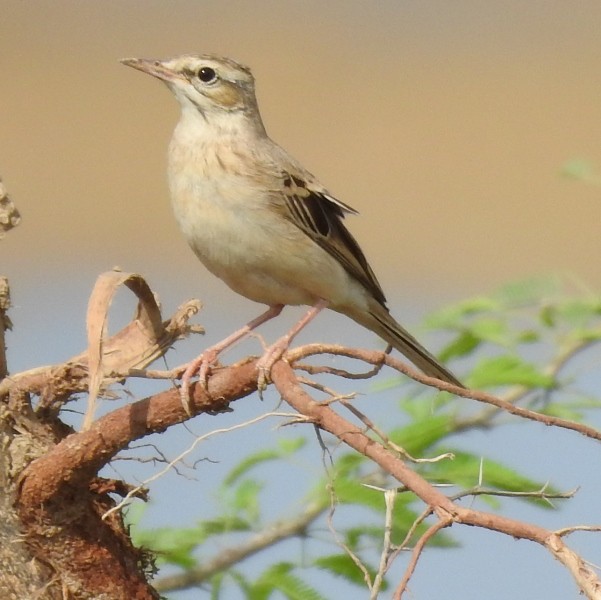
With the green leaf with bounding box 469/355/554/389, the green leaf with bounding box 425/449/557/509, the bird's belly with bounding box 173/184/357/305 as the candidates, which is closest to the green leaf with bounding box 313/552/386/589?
the green leaf with bounding box 425/449/557/509

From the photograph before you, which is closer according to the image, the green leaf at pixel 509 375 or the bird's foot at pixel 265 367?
the bird's foot at pixel 265 367

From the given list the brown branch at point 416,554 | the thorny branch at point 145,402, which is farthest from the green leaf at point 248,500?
the brown branch at point 416,554

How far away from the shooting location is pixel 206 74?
438 centimetres

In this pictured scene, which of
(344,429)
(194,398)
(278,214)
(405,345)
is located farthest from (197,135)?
(344,429)

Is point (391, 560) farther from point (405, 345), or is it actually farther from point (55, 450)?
point (405, 345)

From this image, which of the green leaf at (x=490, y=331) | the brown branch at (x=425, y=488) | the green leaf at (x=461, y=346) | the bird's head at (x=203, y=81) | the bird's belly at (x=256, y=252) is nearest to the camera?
the brown branch at (x=425, y=488)

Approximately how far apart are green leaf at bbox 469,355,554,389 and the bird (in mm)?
235

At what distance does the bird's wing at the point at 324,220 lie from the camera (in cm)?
410

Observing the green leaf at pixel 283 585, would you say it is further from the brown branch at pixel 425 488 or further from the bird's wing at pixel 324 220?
the bird's wing at pixel 324 220

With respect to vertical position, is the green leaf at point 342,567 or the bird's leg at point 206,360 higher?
the bird's leg at point 206,360

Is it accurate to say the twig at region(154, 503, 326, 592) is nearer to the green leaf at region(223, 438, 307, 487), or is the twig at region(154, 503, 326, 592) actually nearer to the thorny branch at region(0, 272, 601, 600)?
the green leaf at region(223, 438, 307, 487)

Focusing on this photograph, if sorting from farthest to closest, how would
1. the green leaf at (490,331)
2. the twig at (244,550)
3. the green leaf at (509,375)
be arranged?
the green leaf at (490,331) < the green leaf at (509,375) < the twig at (244,550)

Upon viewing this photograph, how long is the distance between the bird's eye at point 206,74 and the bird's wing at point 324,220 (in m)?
0.55

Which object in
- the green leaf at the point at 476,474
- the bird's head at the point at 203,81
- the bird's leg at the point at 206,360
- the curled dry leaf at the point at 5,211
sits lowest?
the green leaf at the point at 476,474
